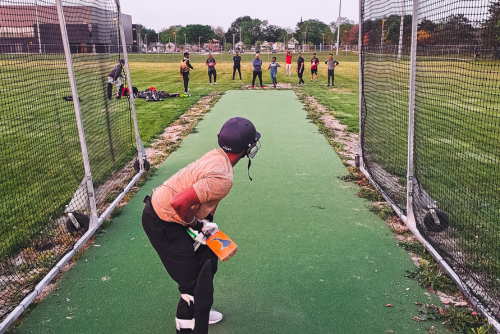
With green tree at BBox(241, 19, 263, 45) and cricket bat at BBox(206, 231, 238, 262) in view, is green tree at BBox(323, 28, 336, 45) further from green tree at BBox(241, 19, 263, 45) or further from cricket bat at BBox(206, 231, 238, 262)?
cricket bat at BBox(206, 231, 238, 262)

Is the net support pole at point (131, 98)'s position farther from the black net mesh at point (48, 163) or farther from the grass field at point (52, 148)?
the grass field at point (52, 148)

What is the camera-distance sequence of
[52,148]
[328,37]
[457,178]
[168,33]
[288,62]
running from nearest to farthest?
[457,178] < [52,148] < [288,62] < [328,37] < [168,33]

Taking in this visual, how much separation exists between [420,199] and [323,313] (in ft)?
6.70

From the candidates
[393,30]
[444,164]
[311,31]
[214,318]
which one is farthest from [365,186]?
[311,31]

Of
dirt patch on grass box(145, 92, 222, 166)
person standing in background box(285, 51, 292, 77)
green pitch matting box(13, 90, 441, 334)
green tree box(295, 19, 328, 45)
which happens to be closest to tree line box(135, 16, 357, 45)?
green tree box(295, 19, 328, 45)

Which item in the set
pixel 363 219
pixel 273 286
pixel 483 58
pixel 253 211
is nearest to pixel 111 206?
pixel 253 211

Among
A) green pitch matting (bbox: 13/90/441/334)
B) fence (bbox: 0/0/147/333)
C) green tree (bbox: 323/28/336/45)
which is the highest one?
green tree (bbox: 323/28/336/45)

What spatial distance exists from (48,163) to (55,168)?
0.44m

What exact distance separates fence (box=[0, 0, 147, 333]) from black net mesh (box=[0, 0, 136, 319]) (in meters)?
0.01

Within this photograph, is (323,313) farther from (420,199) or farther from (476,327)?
(420,199)

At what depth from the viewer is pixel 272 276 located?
3.88 meters

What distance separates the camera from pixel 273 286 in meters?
3.72

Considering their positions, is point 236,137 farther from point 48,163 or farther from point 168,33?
point 168,33

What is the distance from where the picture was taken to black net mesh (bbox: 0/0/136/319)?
14.3ft
